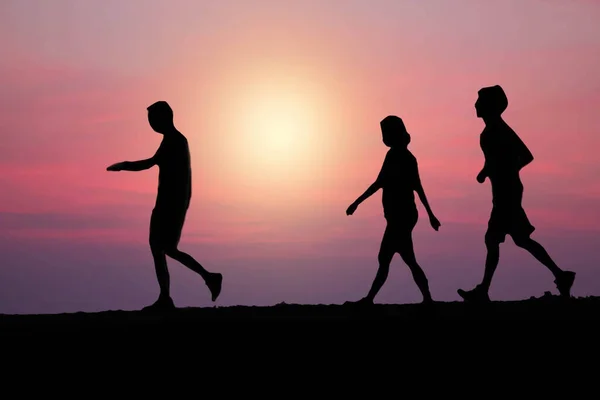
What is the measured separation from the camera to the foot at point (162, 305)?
13.0 m

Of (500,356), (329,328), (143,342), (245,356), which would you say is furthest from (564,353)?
(143,342)

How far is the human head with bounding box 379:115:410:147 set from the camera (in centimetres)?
1271

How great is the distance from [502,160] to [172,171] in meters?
4.32

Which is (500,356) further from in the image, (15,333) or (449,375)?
(15,333)

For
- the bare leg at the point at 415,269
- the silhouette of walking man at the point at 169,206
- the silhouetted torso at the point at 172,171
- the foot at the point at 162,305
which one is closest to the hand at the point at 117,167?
the silhouette of walking man at the point at 169,206

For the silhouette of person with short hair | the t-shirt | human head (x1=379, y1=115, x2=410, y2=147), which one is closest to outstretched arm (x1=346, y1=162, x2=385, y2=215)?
the silhouette of person with short hair

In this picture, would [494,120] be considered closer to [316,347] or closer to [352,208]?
[352,208]

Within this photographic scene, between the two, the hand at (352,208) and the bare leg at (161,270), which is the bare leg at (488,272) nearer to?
the hand at (352,208)

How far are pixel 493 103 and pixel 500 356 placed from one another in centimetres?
460

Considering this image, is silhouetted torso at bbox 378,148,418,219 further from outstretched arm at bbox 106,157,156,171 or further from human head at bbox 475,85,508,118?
outstretched arm at bbox 106,157,156,171

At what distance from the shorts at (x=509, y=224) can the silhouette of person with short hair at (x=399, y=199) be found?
1.02 m

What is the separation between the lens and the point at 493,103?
1327 cm

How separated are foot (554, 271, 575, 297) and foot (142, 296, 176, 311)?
5.09 m

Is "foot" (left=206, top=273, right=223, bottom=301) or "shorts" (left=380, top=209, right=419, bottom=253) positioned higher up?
"shorts" (left=380, top=209, right=419, bottom=253)
